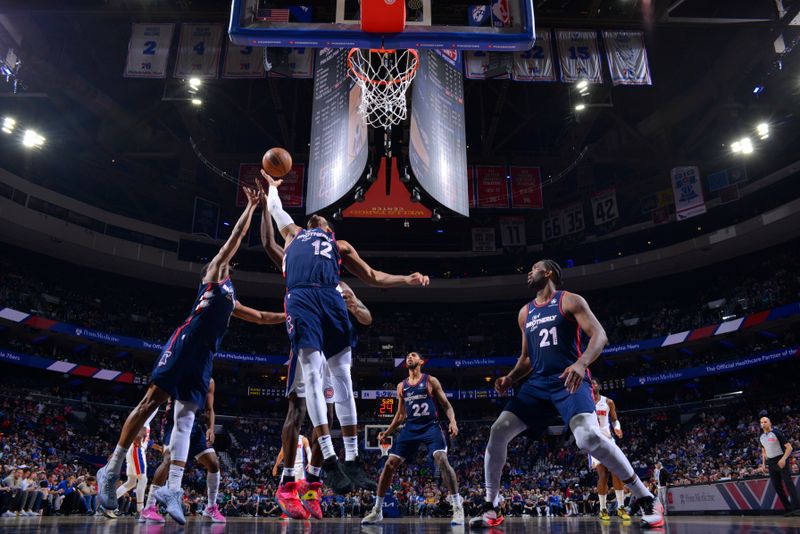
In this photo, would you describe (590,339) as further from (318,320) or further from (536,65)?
(536,65)

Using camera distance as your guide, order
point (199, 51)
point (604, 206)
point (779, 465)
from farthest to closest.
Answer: point (604, 206) → point (199, 51) → point (779, 465)

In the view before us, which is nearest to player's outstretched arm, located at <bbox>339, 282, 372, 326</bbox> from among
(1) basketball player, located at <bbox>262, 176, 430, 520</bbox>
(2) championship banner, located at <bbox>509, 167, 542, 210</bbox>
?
(1) basketball player, located at <bbox>262, 176, 430, 520</bbox>

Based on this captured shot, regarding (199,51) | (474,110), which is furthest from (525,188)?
(199,51)

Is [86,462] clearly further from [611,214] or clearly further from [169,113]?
[611,214]

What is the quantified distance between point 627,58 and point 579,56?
1257 mm

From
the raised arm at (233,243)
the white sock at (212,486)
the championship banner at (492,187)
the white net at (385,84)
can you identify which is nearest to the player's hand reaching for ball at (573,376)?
the raised arm at (233,243)

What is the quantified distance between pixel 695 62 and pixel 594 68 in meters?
10.4

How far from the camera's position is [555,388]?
15.9 ft

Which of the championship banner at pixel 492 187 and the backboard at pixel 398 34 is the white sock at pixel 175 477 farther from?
the championship banner at pixel 492 187

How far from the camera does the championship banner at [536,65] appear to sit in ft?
48.7

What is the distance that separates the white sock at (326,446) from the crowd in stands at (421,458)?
1187cm

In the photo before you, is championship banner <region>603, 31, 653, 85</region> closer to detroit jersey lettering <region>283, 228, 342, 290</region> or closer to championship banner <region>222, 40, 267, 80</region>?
championship banner <region>222, 40, 267, 80</region>

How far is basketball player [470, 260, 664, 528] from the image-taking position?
15.1 ft

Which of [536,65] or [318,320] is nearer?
[318,320]
